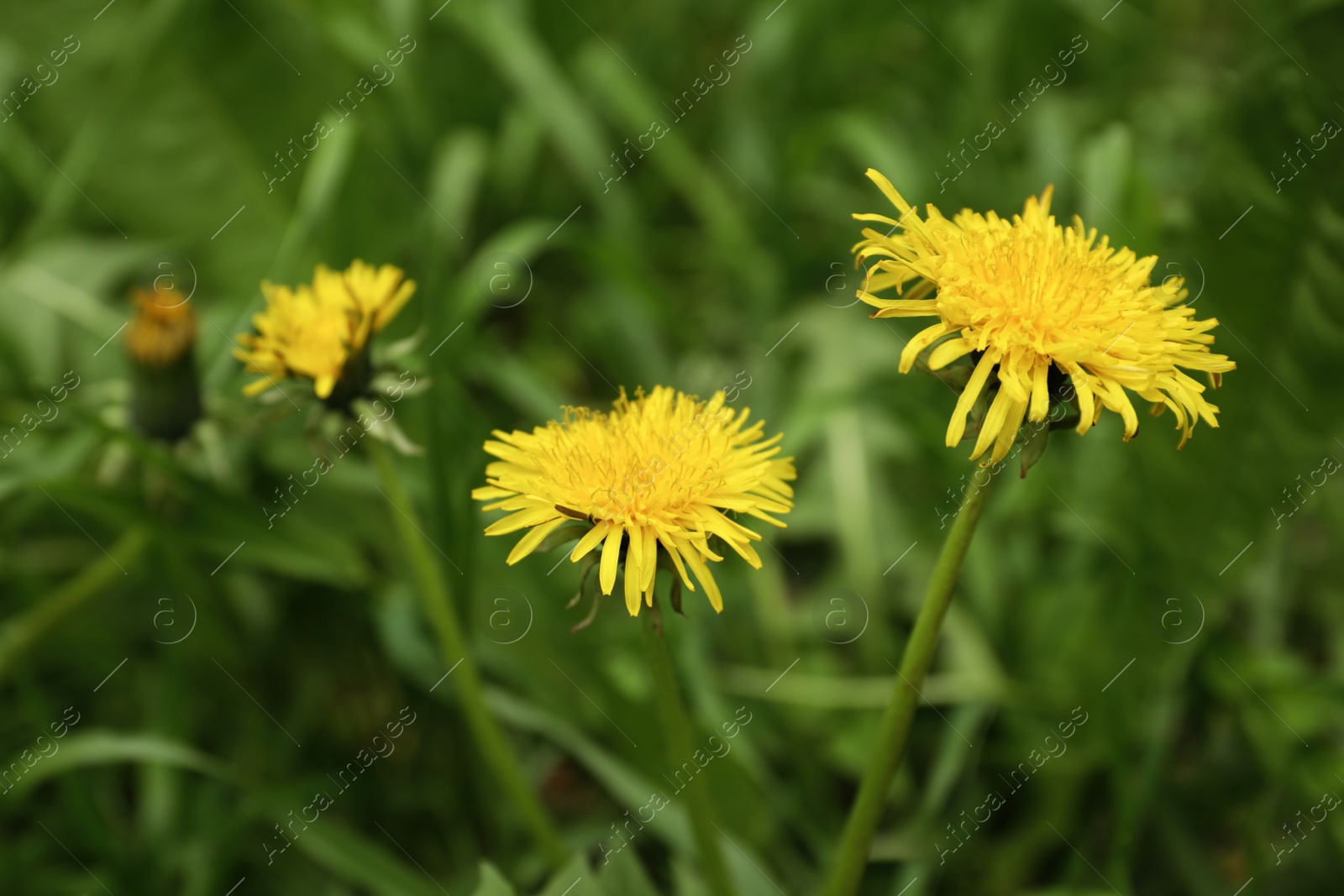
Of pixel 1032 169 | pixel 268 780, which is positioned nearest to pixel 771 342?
pixel 1032 169

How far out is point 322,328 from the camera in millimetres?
1188

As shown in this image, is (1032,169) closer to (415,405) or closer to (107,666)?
(415,405)

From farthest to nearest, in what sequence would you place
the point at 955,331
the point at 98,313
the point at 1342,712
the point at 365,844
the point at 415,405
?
1. the point at 98,313
2. the point at 415,405
3. the point at 1342,712
4. the point at 365,844
5. the point at 955,331

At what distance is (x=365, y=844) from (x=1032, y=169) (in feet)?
6.42

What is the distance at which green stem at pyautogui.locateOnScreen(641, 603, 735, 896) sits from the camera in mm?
1069

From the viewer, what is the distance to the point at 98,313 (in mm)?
2088

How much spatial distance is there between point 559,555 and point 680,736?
83 cm
